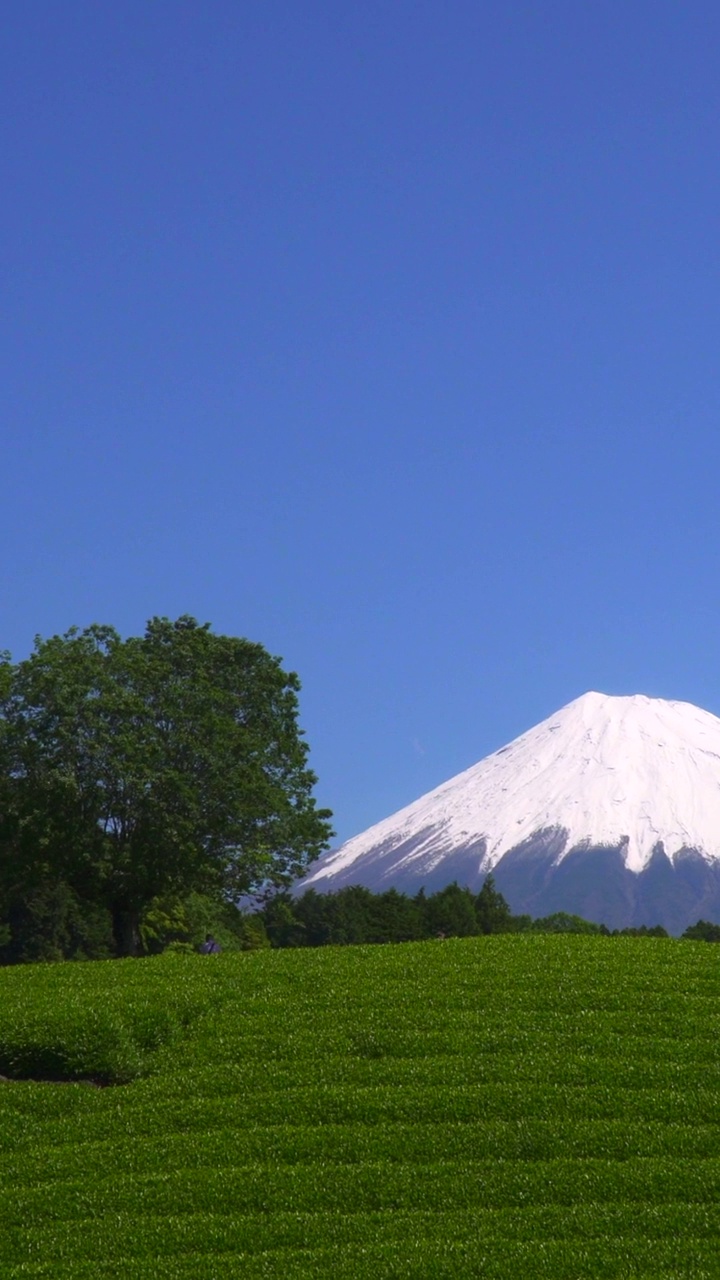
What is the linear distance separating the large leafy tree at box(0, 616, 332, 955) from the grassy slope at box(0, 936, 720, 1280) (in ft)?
66.6

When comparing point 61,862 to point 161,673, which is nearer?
point 61,862

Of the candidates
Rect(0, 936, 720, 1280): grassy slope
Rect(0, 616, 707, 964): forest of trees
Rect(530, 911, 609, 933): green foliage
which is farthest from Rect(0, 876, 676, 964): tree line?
Rect(0, 936, 720, 1280): grassy slope

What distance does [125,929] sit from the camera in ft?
158

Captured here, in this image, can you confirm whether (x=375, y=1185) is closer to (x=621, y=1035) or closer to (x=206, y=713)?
(x=621, y=1035)

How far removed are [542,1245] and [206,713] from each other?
35.8m

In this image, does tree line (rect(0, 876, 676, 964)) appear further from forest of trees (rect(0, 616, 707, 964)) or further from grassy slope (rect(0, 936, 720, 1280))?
grassy slope (rect(0, 936, 720, 1280))

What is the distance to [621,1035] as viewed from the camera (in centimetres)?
2120

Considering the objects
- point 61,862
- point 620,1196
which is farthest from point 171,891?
point 620,1196

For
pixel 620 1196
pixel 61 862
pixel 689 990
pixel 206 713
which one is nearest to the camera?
pixel 620 1196

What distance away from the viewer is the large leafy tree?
46000mm

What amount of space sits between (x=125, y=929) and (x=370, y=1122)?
31274 mm

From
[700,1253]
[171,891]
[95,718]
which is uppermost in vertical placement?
[95,718]

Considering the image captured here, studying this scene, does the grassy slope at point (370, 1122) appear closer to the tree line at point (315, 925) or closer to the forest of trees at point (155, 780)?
the forest of trees at point (155, 780)

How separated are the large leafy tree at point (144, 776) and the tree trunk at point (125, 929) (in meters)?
0.05
